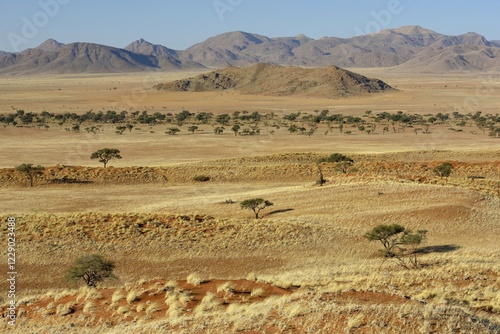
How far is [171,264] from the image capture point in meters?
27.2

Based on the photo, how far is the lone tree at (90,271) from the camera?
23609 mm

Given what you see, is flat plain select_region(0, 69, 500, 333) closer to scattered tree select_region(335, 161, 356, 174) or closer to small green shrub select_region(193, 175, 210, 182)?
scattered tree select_region(335, 161, 356, 174)

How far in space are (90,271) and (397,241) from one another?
53.9 ft

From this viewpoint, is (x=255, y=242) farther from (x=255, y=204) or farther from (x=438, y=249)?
(x=438, y=249)

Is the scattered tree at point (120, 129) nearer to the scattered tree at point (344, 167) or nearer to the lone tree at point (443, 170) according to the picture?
the scattered tree at point (344, 167)

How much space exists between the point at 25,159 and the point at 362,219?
159 feet

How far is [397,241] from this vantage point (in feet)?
99.6

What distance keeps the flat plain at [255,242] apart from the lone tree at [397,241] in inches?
28.5

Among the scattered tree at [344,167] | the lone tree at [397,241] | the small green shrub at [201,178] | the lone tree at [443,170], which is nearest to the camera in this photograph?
the lone tree at [397,241]

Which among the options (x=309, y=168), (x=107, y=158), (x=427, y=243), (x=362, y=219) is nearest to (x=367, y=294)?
(x=427, y=243)

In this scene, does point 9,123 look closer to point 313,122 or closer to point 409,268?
point 313,122

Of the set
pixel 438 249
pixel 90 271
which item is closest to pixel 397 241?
pixel 438 249

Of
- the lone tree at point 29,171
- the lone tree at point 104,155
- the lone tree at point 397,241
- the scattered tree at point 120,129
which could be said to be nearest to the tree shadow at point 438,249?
the lone tree at point 397,241

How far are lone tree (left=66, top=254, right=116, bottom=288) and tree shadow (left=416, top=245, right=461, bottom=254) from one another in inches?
629
